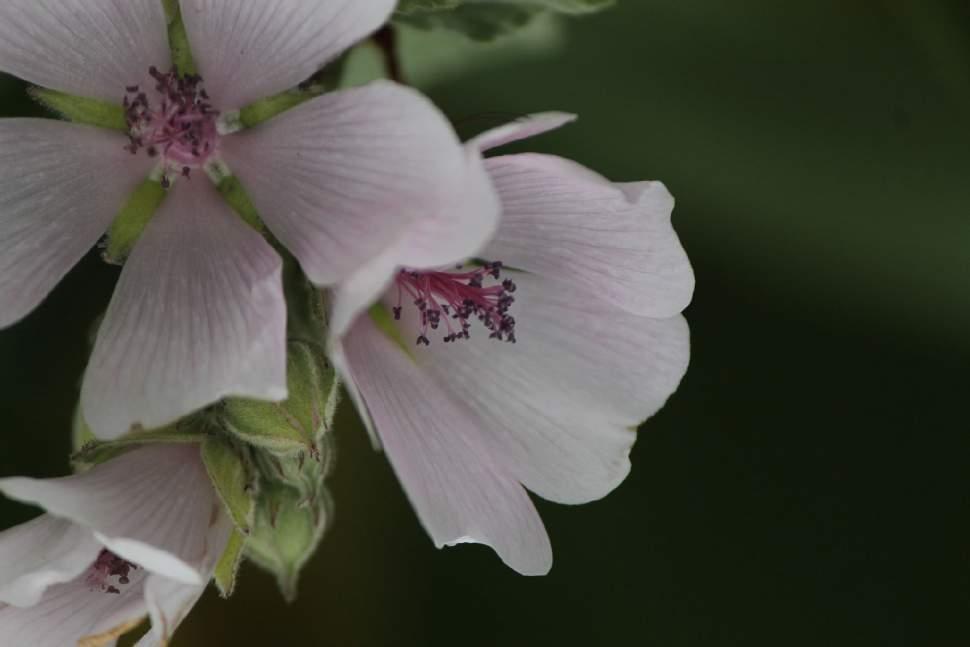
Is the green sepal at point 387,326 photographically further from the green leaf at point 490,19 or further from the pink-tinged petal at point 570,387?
the green leaf at point 490,19

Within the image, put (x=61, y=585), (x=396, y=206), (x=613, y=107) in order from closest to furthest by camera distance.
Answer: (x=396, y=206) < (x=61, y=585) < (x=613, y=107)

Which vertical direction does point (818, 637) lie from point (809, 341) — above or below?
below

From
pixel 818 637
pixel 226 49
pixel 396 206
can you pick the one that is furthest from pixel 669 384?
pixel 818 637

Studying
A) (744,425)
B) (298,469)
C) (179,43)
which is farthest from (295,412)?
(744,425)

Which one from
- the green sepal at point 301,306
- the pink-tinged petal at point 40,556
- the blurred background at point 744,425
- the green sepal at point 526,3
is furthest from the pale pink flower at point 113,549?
the blurred background at point 744,425

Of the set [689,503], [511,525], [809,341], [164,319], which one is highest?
[164,319]

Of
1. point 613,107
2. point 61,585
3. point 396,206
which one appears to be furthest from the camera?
point 613,107

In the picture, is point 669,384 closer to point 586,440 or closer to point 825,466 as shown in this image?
point 586,440

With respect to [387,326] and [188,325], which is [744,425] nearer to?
[387,326]
